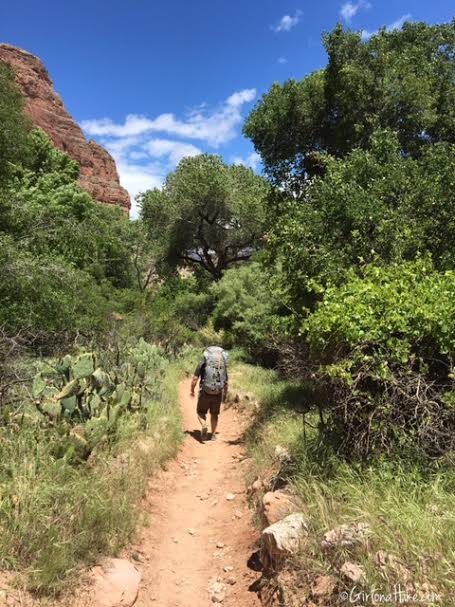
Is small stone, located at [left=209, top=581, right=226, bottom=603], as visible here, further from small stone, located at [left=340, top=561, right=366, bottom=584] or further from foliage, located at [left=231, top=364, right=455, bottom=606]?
small stone, located at [left=340, top=561, right=366, bottom=584]

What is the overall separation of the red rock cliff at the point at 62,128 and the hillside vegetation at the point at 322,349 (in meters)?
71.0

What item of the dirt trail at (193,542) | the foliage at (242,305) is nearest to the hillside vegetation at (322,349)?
the dirt trail at (193,542)

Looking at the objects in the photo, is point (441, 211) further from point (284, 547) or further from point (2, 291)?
point (2, 291)

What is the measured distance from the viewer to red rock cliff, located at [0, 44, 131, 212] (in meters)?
80.8

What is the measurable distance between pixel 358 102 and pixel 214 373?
22.1 feet

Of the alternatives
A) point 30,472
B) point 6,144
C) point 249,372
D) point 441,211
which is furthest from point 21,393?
point 249,372

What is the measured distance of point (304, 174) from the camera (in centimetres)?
1251

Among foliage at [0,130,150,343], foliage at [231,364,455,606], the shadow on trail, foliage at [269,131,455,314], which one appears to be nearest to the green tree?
foliage at [0,130,150,343]

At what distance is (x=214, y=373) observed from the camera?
9047 millimetres

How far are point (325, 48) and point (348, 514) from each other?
10314 millimetres

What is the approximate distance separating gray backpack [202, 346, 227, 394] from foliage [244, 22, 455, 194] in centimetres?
497

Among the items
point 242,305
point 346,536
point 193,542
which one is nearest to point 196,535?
point 193,542

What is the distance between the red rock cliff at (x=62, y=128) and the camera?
8075cm

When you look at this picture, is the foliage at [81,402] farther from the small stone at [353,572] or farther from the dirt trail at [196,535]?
the small stone at [353,572]
